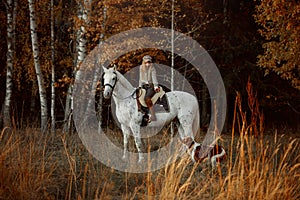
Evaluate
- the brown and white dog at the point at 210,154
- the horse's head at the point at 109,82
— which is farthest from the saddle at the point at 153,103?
the brown and white dog at the point at 210,154

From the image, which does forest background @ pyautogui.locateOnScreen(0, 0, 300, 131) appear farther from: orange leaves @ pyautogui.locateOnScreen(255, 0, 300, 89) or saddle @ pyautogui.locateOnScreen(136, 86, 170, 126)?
saddle @ pyautogui.locateOnScreen(136, 86, 170, 126)

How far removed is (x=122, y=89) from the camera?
8.15m

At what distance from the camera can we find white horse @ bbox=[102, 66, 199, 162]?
7.77m

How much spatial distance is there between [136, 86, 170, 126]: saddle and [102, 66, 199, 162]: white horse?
0.09 meters

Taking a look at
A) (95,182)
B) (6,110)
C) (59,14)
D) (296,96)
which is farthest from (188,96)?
(296,96)

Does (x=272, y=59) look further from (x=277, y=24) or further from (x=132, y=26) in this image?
(x=132, y=26)

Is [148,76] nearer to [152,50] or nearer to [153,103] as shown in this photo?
[153,103]

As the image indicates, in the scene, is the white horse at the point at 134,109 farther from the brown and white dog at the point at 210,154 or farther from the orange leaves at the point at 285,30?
the orange leaves at the point at 285,30

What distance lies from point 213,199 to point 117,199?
50.6 inches

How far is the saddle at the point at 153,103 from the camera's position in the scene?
8094 mm

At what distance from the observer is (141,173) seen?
6.08 metres

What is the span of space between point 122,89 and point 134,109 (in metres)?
0.51

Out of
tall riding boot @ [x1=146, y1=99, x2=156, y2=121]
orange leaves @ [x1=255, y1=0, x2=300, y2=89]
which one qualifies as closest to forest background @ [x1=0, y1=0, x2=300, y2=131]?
orange leaves @ [x1=255, y1=0, x2=300, y2=89]

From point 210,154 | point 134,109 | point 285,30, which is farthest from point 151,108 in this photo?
point 285,30
